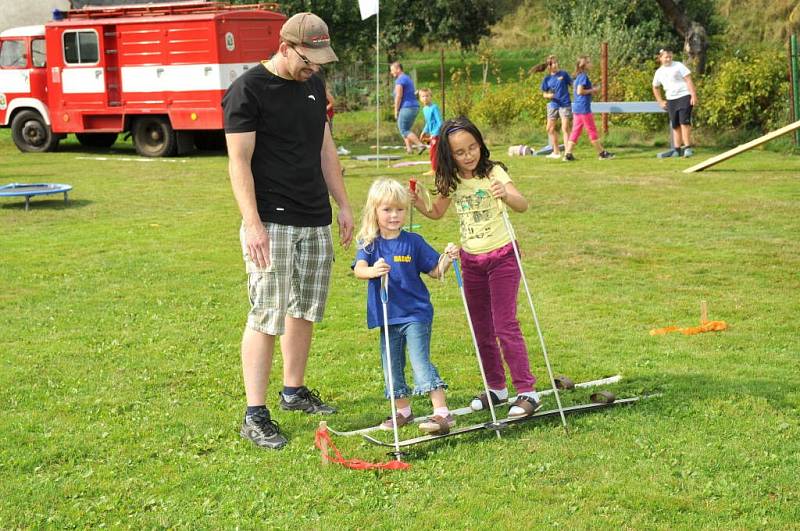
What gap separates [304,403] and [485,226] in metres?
1.34

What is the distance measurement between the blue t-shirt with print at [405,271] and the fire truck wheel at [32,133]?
65.7 feet

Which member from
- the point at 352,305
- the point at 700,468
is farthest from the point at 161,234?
the point at 700,468

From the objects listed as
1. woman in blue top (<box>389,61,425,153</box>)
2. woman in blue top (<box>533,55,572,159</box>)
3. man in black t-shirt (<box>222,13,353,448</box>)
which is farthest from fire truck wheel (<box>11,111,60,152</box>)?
man in black t-shirt (<box>222,13,353,448</box>)

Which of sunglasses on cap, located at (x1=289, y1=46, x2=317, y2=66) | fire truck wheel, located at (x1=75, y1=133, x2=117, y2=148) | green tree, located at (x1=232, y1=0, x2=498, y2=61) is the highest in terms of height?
green tree, located at (x1=232, y1=0, x2=498, y2=61)

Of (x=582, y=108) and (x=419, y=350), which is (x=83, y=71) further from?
(x=419, y=350)

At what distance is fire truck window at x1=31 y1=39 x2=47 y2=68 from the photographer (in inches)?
930

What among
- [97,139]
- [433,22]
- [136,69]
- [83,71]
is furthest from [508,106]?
[433,22]

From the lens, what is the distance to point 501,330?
5500 millimetres

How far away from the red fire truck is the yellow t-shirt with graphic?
16042 mm

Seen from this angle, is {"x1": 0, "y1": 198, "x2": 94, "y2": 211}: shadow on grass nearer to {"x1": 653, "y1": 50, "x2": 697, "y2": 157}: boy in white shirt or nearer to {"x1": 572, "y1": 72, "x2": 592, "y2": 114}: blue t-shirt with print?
{"x1": 572, "y1": 72, "x2": 592, "y2": 114}: blue t-shirt with print

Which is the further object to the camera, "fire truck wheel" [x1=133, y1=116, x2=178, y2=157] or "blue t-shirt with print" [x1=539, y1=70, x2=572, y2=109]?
"fire truck wheel" [x1=133, y1=116, x2=178, y2=157]

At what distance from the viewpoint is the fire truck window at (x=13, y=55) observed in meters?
23.8

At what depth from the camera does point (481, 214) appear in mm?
5574

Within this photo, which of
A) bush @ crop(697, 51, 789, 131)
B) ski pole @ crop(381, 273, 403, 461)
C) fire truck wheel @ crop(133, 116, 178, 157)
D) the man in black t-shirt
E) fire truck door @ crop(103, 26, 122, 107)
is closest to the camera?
ski pole @ crop(381, 273, 403, 461)
